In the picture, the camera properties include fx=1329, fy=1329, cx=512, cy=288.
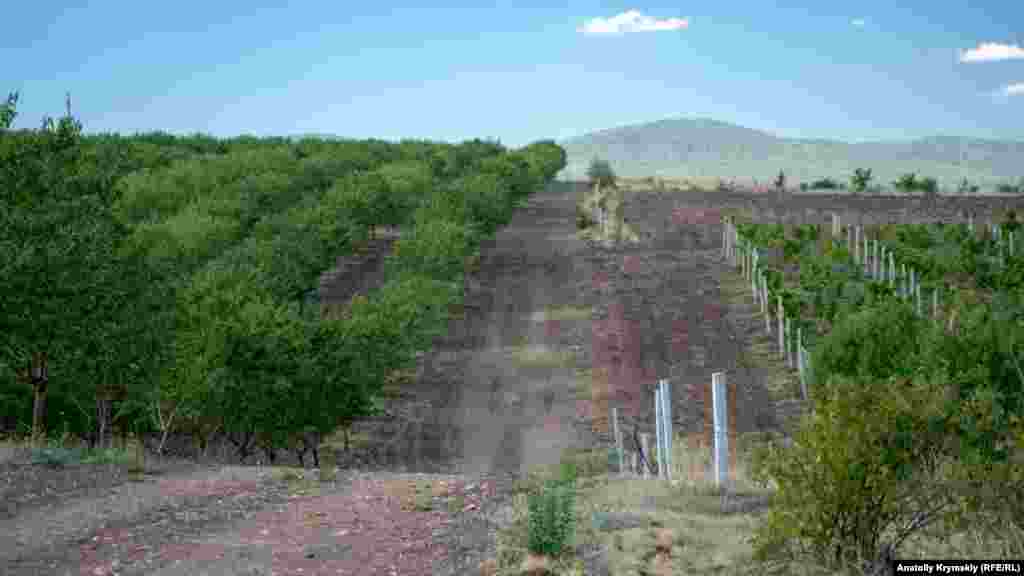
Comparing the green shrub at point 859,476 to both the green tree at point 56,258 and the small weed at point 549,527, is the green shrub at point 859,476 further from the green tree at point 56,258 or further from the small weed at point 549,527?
the green tree at point 56,258

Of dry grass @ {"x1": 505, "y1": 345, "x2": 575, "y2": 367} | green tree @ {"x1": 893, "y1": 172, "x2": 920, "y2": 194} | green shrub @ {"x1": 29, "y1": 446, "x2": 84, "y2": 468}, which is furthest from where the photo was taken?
green tree @ {"x1": 893, "y1": 172, "x2": 920, "y2": 194}

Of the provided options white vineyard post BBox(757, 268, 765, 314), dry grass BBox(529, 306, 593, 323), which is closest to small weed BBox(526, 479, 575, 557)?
white vineyard post BBox(757, 268, 765, 314)

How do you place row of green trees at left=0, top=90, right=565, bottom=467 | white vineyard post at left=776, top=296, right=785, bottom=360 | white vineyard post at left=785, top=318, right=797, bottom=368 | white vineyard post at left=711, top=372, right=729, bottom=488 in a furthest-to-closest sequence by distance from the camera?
white vineyard post at left=776, top=296, right=785, bottom=360, white vineyard post at left=785, top=318, right=797, bottom=368, row of green trees at left=0, top=90, right=565, bottom=467, white vineyard post at left=711, top=372, right=729, bottom=488

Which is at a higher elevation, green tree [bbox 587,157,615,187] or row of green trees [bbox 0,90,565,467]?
green tree [bbox 587,157,615,187]

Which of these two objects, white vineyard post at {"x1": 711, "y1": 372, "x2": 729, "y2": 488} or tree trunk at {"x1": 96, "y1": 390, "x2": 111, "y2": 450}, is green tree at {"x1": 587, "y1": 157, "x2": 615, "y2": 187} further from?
white vineyard post at {"x1": 711, "y1": 372, "x2": 729, "y2": 488}

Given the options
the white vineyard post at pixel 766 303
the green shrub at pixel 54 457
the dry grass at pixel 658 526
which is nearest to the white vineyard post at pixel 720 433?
the dry grass at pixel 658 526

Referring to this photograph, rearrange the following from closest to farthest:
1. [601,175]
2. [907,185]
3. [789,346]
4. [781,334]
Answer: [789,346] < [781,334] < [907,185] < [601,175]

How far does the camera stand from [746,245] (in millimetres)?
66125

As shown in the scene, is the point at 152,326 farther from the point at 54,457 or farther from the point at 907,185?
the point at 907,185

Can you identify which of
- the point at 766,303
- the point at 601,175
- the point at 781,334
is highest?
the point at 601,175

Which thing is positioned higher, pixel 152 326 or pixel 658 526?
pixel 152 326

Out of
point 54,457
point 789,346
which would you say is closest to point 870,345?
point 789,346

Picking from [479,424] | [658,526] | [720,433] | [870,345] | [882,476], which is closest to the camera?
[882,476]

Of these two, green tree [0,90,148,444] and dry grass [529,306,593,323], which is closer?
green tree [0,90,148,444]
